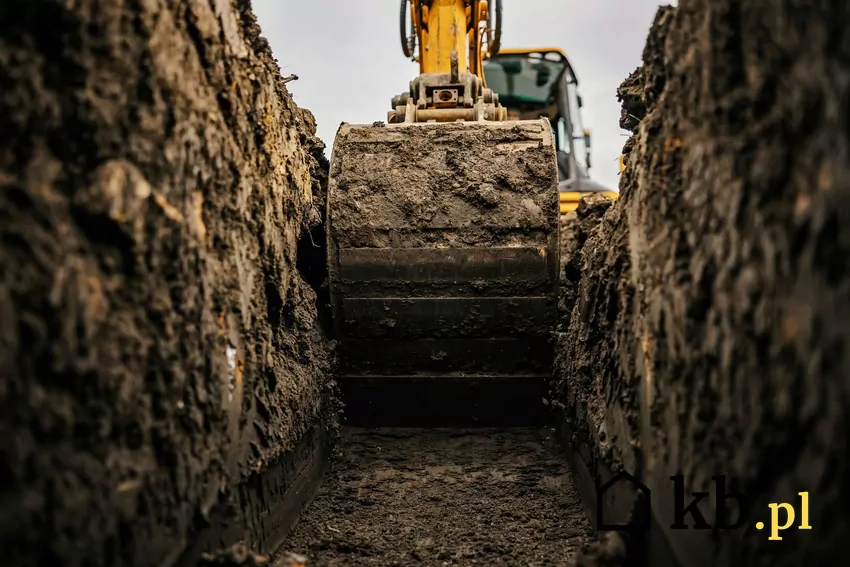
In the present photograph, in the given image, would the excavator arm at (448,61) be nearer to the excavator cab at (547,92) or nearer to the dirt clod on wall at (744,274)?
the dirt clod on wall at (744,274)

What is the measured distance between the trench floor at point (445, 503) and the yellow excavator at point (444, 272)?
5.2 inches

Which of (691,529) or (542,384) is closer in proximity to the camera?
(691,529)

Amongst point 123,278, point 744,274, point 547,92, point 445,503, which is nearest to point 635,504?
point 744,274

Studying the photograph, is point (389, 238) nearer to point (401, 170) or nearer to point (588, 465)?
point (401, 170)

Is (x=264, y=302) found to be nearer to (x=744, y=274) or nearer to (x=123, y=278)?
(x=123, y=278)

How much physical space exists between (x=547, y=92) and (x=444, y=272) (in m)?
5.89

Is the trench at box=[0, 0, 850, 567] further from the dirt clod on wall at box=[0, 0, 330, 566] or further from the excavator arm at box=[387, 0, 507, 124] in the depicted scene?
the excavator arm at box=[387, 0, 507, 124]

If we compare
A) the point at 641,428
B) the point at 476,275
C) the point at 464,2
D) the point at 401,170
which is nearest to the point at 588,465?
the point at 641,428

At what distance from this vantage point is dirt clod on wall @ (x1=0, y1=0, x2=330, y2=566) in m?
0.97

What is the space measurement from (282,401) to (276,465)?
0.18m

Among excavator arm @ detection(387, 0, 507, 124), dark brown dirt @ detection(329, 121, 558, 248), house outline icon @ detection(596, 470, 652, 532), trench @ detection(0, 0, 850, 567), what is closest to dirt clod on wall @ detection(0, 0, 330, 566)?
trench @ detection(0, 0, 850, 567)

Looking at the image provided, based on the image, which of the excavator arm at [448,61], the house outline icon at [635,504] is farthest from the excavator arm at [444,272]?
the house outline icon at [635,504]

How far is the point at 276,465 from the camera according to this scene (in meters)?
1.92

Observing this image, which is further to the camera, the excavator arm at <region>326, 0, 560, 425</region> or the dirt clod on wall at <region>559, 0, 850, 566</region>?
the excavator arm at <region>326, 0, 560, 425</region>
